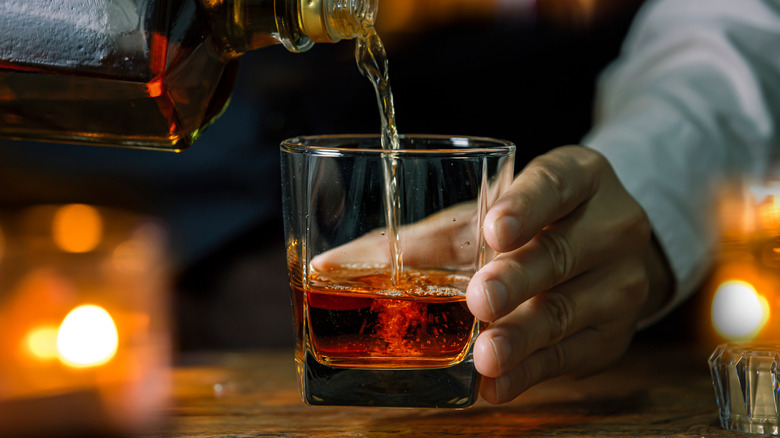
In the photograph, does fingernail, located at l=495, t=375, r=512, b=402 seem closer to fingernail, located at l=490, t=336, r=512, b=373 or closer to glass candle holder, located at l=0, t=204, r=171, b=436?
fingernail, located at l=490, t=336, r=512, b=373

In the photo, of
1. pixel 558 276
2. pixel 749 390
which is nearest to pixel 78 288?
pixel 558 276

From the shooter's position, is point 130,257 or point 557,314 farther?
point 130,257

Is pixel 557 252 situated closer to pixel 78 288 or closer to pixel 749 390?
pixel 749 390

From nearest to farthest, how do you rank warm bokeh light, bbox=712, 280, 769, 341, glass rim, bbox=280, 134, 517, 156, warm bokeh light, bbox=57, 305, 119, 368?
1. glass rim, bbox=280, 134, 517, 156
2. warm bokeh light, bbox=57, 305, 119, 368
3. warm bokeh light, bbox=712, 280, 769, 341

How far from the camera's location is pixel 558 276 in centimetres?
65

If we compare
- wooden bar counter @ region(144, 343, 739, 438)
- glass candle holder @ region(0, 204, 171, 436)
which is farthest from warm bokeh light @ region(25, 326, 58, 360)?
wooden bar counter @ region(144, 343, 739, 438)

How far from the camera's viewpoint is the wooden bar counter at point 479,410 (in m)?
0.58

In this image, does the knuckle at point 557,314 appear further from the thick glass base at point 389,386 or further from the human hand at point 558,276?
the thick glass base at point 389,386

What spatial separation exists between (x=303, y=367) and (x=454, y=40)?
2.99 ft

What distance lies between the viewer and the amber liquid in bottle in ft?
1.81

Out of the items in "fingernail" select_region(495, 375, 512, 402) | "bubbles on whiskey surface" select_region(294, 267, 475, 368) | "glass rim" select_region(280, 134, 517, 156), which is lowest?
"fingernail" select_region(495, 375, 512, 402)

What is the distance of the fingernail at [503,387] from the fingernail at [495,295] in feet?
0.30

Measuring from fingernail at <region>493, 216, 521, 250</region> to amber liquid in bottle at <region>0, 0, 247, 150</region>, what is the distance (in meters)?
0.26

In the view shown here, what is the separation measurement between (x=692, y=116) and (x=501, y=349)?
1.82 feet
